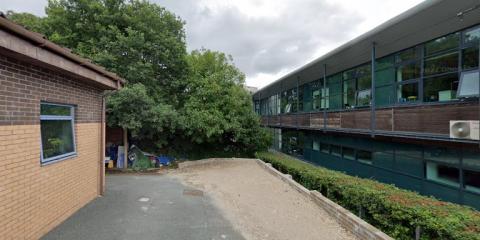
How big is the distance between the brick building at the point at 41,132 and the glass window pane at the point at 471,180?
10.4m

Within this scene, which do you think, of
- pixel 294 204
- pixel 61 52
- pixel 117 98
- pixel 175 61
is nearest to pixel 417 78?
pixel 294 204

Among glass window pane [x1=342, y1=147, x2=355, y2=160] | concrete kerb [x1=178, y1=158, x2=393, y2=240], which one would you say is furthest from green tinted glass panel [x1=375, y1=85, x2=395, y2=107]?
concrete kerb [x1=178, y1=158, x2=393, y2=240]

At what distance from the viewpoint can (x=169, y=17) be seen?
63.2 ft

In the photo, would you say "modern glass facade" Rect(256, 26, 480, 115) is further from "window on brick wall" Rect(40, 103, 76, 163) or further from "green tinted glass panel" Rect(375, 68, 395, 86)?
"window on brick wall" Rect(40, 103, 76, 163)

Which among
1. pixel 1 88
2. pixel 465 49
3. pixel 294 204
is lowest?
pixel 294 204

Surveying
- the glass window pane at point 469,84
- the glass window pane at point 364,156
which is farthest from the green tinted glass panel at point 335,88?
the glass window pane at point 469,84

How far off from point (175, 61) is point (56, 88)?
13.4 metres

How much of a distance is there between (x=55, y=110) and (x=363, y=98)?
12082 mm

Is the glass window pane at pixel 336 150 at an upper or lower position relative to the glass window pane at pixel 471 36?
lower

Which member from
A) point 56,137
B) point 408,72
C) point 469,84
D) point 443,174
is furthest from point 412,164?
point 56,137

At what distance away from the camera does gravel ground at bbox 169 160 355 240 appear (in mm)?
6176

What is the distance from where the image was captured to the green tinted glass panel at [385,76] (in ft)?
38.0

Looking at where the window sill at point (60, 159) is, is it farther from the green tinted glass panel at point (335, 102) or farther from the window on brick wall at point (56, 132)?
the green tinted glass panel at point (335, 102)

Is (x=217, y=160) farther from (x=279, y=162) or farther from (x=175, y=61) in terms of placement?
(x=175, y=61)
